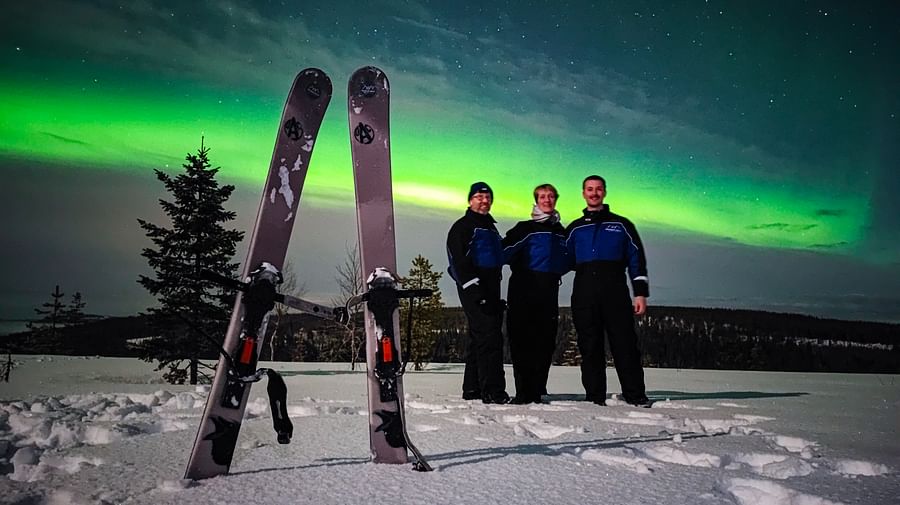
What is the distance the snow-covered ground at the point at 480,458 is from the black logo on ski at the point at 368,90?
219cm

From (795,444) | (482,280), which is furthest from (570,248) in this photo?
(795,444)

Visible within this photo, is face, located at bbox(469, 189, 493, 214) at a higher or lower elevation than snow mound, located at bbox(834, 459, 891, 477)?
higher

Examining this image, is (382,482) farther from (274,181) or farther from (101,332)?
(101,332)

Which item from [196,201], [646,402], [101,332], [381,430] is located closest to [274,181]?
[381,430]

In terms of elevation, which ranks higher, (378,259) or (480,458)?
(378,259)

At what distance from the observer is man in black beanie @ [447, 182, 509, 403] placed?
495cm

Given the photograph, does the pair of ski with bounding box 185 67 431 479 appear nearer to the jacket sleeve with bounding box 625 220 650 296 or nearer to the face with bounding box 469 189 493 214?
the face with bounding box 469 189 493 214

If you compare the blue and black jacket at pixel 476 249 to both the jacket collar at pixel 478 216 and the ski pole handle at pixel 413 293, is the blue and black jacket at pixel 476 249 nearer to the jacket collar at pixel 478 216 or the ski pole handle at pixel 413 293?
the jacket collar at pixel 478 216

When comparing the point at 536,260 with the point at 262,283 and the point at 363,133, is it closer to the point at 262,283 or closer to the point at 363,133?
the point at 363,133

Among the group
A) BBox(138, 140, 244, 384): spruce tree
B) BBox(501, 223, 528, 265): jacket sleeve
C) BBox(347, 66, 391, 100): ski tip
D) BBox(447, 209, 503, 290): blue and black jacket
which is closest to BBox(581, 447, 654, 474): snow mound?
BBox(447, 209, 503, 290): blue and black jacket

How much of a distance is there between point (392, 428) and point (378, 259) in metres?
0.91

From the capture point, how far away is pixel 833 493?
2184 millimetres

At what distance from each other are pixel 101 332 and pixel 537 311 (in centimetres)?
4388

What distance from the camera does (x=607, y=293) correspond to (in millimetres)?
4957
